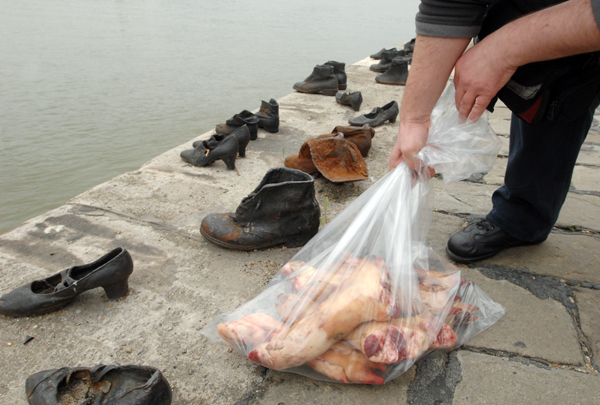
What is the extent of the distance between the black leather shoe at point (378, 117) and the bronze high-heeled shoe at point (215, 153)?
142cm

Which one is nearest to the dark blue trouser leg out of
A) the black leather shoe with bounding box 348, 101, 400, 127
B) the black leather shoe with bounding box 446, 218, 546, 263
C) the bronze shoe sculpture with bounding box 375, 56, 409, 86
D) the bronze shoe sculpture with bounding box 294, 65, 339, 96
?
the black leather shoe with bounding box 446, 218, 546, 263

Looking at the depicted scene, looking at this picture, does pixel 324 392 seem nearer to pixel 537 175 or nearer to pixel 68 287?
pixel 68 287

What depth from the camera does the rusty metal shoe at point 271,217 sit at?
Answer: 6.32 feet

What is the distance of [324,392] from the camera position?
1.24 meters

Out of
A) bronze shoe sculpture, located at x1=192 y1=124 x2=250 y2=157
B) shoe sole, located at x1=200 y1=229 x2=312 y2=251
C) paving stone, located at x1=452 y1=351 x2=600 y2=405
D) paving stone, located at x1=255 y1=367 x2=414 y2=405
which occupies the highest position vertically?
bronze shoe sculpture, located at x1=192 y1=124 x2=250 y2=157

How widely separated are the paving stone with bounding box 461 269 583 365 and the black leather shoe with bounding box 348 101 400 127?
7.78 feet

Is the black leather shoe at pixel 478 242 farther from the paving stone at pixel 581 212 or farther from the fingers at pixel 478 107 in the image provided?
the fingers at pixel 478 107

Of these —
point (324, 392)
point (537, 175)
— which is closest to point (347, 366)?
point (324, 392)

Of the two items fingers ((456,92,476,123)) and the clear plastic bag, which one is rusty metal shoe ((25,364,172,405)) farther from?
fingers ((456,92,476,123))

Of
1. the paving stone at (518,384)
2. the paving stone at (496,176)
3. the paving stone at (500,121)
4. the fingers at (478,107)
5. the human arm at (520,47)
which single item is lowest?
the paving stone at (518,384)

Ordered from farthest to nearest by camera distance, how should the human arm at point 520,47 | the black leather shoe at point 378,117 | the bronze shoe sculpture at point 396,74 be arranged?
the bronze shoe sculpture at point 396,74, the black leather shoe at point 378,117, the human arm at point 520,47

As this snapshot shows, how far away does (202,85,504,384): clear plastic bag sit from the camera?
1.25 m

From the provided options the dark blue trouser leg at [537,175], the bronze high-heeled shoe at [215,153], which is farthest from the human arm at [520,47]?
the bronze high-heeled shoe at [215,153]

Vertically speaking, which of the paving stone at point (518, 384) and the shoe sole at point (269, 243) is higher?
the shoe sole at point (269, 243)
